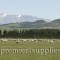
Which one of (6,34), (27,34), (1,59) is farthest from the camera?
(27,34)

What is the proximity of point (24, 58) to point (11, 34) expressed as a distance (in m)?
95.3

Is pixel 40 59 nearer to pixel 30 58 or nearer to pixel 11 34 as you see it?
pixel 30 58

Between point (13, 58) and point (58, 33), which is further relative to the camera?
point (58, 33)

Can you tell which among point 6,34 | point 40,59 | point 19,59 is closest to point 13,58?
point 19,59

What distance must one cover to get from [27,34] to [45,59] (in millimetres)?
100351

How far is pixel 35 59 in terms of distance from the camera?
2136 centimetres

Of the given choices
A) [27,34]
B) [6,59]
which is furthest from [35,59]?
[27,34]

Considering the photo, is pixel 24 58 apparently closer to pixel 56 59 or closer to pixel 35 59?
pixel 35 59

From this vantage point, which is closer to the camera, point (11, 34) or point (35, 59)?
point (35, 59)

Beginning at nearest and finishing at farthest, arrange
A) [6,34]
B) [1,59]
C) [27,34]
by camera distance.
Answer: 1. [1,59]
2. [6,34]
3. [27,34]

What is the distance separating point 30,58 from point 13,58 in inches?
48.6

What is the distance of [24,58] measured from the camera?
21734 millimetres

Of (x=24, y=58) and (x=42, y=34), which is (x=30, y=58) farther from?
(x=42, y=34)

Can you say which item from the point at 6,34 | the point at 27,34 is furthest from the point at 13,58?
the point at 27,34
